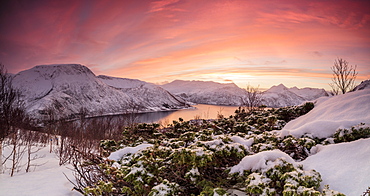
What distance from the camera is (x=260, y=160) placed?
2709mm

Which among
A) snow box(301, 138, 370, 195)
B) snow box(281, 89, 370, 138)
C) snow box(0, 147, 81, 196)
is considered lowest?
snow box(0, 147, 81, 196)

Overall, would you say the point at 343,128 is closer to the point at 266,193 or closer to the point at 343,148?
the point at 343,148

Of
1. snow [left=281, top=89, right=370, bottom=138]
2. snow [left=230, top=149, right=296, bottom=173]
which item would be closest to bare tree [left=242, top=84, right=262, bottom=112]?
snow [left=281, top=89, right=370, bottom=138]

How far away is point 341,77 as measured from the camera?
13180 mm

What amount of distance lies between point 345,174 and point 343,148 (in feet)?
2.18

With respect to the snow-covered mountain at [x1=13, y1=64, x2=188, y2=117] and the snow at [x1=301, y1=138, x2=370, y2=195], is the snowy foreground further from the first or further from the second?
the snow-covered mountain at [x1=13, y1=64, x2=188, y2=117]

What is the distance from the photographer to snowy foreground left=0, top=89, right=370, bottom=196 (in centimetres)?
238

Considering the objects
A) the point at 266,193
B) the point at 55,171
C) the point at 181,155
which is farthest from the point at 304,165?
the point at 55,171

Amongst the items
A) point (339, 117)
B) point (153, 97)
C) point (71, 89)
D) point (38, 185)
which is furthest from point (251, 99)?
point (153, 97)

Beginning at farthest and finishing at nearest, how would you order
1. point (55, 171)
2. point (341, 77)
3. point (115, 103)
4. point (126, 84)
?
point (126, 84), point (115, 103), point (341, 77), point (55, 171)

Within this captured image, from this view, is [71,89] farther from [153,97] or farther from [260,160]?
[260,160]

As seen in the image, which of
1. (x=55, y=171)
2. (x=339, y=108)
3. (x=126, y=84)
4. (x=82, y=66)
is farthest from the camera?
(x=126, y=84)

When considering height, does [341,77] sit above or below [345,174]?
above

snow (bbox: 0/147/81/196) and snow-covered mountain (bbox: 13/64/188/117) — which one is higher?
snow-covered mountain (bbox: 13/64/188/117)
